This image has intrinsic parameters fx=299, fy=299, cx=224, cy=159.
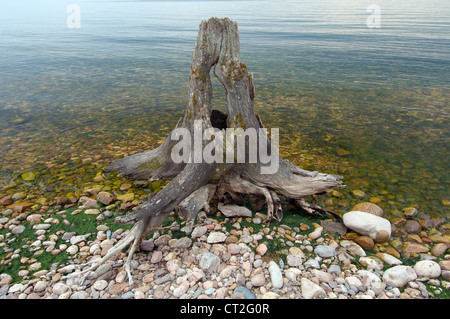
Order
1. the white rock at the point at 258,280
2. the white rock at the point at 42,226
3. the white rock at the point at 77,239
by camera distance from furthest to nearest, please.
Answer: the white rock at the point at 42,226
the white rock at the point at 77,239
the white rock at the point at 258,280

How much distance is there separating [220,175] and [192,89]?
79.5 inches

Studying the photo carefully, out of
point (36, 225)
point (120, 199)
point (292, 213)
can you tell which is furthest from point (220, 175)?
point (36, 225)

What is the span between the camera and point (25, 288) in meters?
4.49

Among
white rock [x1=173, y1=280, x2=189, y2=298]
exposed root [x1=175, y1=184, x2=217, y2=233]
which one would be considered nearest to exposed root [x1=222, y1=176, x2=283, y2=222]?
exposed root [x1=175, y1=184, x2=217, y2=233]

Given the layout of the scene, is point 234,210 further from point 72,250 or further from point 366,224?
point 72,250

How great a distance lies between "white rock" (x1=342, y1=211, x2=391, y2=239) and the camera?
5.82 m

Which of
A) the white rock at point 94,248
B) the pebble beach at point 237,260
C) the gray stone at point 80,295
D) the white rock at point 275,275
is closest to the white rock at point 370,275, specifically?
the pebble beach at point 237,260

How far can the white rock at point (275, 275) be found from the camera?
4.52 meters

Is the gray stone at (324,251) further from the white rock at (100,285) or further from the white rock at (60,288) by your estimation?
the white rock at (60,288)

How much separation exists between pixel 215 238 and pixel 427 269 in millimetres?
3553

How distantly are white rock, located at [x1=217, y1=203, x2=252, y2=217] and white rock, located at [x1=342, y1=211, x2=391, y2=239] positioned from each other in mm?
2030

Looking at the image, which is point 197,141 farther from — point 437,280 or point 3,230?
point 437,280

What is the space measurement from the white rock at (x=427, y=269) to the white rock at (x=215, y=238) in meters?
3.26

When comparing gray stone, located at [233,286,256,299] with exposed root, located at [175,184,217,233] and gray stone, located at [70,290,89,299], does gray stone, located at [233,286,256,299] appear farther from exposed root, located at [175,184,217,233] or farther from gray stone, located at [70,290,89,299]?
gray stone, located at [70,290,89,299]
